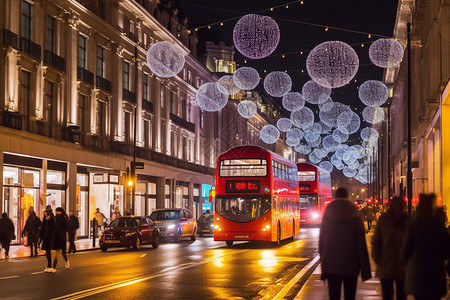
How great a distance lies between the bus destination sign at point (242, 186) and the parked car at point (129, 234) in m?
4.33

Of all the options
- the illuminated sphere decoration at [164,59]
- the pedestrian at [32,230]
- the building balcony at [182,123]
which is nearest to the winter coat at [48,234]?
the pedestrian at [32,230]

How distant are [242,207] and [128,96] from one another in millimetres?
21951

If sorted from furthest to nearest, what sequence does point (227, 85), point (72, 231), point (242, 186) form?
point (227, 85) → point (242, 186) → point (72, 231)

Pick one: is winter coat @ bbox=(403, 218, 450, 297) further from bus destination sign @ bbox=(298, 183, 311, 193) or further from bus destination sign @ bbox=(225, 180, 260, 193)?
bus destination sign @ bbox=(298, 183, 311, 193)

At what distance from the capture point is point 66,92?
130 ft

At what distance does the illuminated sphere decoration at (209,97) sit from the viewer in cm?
7150

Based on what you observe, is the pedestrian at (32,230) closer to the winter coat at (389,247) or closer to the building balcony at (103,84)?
the building balcony at (103,84)

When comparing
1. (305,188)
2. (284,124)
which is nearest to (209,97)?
(305,188)

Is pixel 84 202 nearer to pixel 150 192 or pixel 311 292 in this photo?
pixel 150 192

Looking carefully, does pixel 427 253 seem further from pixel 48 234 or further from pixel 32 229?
pixel 32 229

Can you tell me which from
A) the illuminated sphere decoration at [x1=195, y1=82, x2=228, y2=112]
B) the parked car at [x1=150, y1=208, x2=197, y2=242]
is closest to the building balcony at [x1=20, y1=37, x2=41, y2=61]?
the parked car at [x1=150, y1=208, x2=197, y2=242]

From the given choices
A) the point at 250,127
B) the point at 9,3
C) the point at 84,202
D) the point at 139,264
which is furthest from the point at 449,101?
the point at 250,127

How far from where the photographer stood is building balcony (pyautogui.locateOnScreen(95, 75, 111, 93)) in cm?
4423

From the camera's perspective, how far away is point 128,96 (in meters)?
49.8
